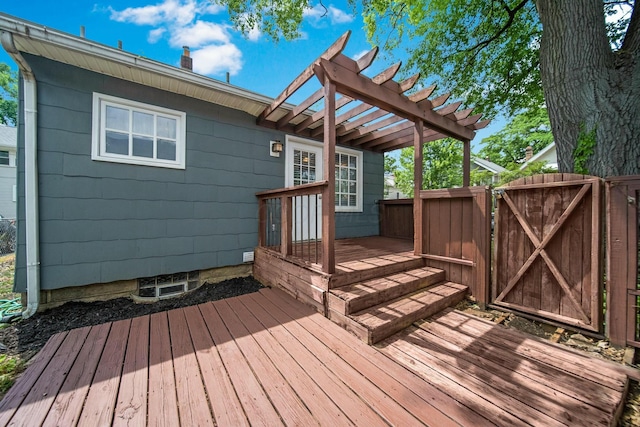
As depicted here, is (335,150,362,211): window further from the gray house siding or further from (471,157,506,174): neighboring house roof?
(471,157,506,174): neighboring house roof

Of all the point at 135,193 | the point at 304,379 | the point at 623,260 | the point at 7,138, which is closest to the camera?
the point at 304,379

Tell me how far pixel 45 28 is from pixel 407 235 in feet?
19.7

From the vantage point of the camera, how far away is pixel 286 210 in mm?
3221

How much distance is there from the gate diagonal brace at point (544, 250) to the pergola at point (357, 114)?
1095mm

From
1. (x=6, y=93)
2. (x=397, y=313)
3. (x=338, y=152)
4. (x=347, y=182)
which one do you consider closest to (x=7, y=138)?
(x=6, y=93)

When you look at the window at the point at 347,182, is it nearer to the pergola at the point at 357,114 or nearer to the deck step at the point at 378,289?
the pergola at the point at 357,114

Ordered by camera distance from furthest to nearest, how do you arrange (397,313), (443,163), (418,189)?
(443,163)
(418,189)
(397,313)

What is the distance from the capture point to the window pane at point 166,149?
3378 millimetres

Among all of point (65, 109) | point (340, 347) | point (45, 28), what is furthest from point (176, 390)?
point (45, 28)

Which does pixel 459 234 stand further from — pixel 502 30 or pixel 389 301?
pixel 502 30

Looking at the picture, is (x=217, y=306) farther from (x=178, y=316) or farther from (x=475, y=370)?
(x=475, y=370)

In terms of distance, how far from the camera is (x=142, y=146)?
3.26 metres

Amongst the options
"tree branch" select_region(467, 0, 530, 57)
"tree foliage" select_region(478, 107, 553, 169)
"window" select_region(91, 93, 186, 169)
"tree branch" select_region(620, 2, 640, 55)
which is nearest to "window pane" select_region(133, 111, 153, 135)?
"window" select_region(91, 93, 186, 169)

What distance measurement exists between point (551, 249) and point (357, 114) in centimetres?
284
